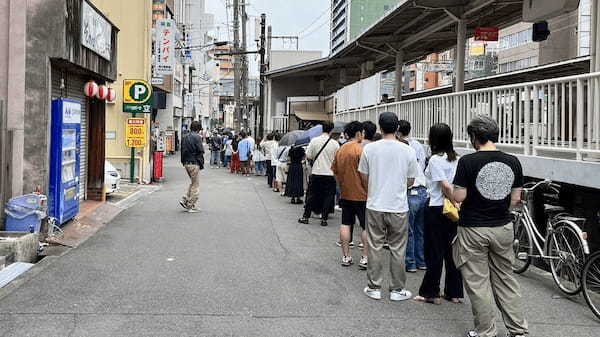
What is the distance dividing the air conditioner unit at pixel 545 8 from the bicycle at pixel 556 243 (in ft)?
13.4

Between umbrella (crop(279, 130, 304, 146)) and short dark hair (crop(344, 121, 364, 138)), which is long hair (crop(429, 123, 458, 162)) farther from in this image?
umbrella (crop(279, 130, 304, 146))

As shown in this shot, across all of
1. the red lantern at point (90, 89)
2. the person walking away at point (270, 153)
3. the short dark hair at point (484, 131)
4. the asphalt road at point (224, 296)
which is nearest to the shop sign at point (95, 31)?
the red lantern at point (90, 89)

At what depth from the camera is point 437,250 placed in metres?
5.98

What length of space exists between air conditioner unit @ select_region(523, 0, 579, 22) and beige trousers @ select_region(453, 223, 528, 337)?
6756 mm

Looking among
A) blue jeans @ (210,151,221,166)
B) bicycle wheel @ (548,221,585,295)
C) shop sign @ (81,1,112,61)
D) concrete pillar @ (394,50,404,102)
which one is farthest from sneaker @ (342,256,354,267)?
blue jeans @ (210,151,221,166)

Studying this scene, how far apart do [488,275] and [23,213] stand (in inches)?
242

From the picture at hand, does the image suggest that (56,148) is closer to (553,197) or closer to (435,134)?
(435,134)

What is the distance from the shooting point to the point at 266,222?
1148 cm

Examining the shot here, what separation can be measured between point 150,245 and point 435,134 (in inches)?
192

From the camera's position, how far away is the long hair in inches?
235

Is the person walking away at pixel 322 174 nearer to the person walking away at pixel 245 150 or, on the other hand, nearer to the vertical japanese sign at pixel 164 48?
the vertical japanese sign at pixel 164 48

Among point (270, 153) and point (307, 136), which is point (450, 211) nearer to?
point (307, 136)

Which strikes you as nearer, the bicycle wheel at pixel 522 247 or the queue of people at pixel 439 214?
the queue of people at pixel 439 214

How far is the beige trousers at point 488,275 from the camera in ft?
16.0
